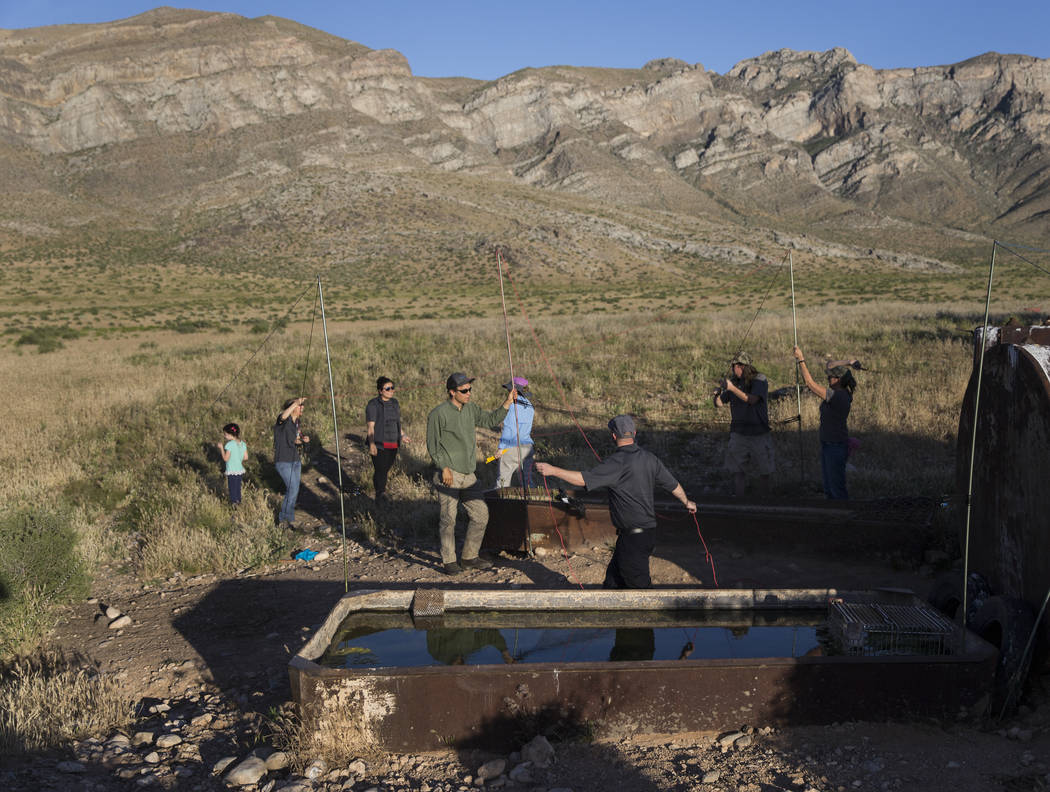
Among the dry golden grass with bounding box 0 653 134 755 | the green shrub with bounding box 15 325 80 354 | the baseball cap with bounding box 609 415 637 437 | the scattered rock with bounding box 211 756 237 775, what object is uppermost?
the green shrub with bounding box 15 325 80 354

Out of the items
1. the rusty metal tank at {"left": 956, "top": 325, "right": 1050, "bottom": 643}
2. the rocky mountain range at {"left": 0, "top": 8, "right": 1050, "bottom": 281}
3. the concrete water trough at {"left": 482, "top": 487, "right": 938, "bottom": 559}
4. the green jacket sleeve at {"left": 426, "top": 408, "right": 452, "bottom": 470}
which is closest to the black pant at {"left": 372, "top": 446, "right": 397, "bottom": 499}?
the concrete water trough at {"left": 482, "top": 487, "right": 938, "bottom": 559}

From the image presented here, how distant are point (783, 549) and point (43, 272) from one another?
232 ft

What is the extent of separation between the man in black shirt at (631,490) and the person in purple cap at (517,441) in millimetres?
3464

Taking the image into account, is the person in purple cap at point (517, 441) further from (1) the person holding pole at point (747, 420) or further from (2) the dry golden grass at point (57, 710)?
(2) the dry golden grass at point (57, 710)

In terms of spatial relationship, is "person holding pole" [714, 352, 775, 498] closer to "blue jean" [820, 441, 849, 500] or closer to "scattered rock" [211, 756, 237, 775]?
"blue jean" [820, 441, 849, 500]

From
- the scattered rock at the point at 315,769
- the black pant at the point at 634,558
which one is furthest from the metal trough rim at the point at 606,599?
the scattered rock at the point at 315,769

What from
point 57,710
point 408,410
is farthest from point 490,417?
point 408,410

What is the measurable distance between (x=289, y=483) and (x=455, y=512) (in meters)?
2.99

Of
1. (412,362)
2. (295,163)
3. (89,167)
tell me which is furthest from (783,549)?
(89,167)

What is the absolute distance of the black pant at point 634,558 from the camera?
6.18 metres

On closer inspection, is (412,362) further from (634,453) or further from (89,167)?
(89,167)

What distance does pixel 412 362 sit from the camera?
21484 mm

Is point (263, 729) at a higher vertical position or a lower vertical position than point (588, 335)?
lower

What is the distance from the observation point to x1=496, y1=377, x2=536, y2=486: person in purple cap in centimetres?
970
